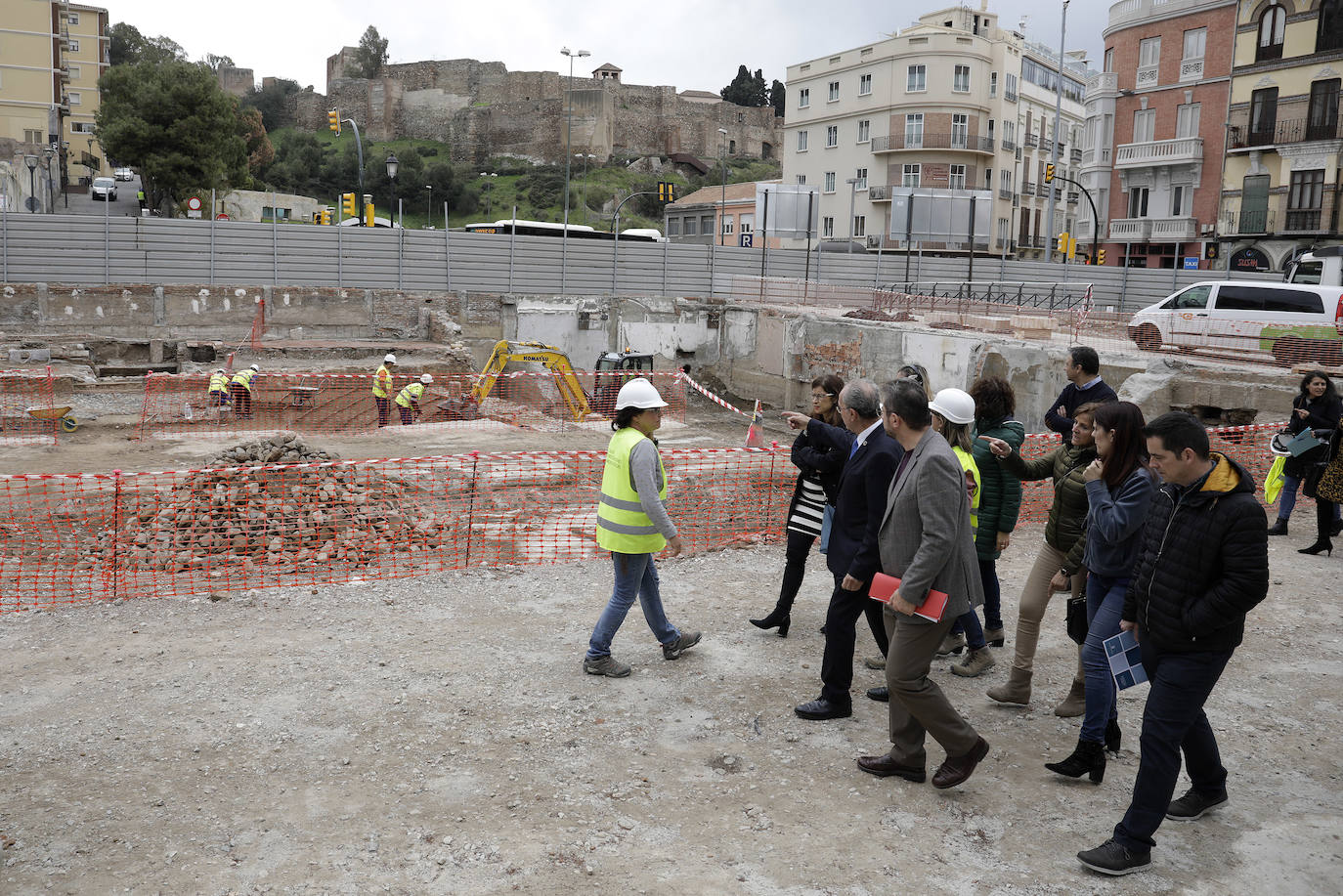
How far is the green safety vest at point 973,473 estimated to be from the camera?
5449 mm

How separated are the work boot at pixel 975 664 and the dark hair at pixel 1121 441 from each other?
1.83 meters

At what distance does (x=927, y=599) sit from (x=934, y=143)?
182ft

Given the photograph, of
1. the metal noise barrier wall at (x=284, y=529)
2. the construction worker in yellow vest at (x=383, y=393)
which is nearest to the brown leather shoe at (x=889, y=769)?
the metal noise barrier wall at (x=284, y=529)

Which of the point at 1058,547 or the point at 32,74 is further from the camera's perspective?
the point at 32,74

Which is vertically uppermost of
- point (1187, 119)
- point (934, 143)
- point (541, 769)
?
point (934, 143)

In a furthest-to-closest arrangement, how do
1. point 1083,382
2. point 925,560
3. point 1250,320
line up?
point 1250,320 < point 1083,382 < point 925,560

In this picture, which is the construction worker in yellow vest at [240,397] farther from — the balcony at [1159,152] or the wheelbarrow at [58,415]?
the balcony at [1159,152]

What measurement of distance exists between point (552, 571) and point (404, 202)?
7160cm

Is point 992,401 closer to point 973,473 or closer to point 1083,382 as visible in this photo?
point 973,473

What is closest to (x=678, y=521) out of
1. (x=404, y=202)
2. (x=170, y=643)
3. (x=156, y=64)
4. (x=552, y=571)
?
(x=552, y=571)

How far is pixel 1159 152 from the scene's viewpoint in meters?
41.1

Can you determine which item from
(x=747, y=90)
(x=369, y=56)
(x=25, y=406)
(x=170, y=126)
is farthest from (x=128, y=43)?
(x=25, y=406)

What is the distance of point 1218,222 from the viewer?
38.7m

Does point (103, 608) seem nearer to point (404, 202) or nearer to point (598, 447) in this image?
point (598, 447)
